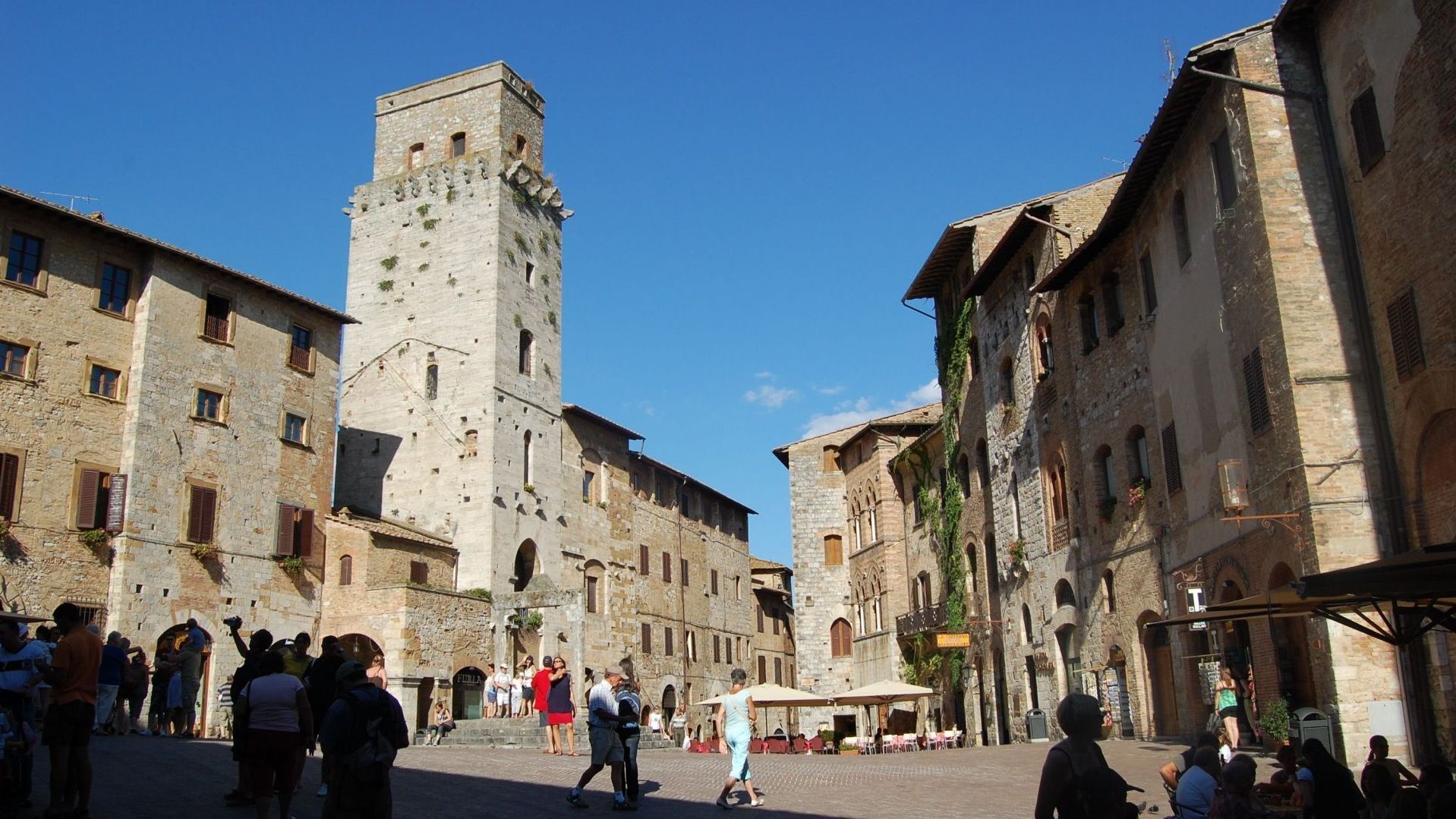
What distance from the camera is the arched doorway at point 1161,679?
22.5 metres

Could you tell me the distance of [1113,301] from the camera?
81.9 feet

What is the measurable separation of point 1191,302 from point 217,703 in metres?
22.9

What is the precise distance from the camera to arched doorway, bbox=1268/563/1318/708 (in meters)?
17.7

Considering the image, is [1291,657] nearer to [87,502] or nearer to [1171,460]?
[1171,460]

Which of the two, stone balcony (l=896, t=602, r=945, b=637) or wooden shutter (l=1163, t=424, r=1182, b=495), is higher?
wooden shutter (l=1163, t=424, r=1182, b=495)

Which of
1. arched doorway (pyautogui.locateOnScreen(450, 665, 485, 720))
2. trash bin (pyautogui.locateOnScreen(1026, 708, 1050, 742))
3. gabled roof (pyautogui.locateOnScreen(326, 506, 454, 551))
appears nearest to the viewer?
trash bin (pyautogui.locateOnScreen(1026, 708, 1050, 742))

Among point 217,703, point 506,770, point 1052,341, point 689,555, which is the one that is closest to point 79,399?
point 217,703

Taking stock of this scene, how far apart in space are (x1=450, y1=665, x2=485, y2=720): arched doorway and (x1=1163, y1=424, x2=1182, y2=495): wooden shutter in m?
20.3

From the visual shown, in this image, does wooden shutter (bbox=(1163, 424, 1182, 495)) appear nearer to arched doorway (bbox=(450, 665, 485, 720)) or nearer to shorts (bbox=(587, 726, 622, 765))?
shorts (bbox=(587, 726, 622, 765))

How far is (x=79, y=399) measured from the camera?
26547mm

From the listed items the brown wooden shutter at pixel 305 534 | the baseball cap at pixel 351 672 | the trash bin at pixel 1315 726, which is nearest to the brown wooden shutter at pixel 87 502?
the brown wooden shutter at pixel 305 534

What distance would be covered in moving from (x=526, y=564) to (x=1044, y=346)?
19.2 meters

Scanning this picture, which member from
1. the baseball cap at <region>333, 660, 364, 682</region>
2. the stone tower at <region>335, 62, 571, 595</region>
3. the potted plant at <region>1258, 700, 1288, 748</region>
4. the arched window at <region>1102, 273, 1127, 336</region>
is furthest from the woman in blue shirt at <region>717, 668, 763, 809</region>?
the stone tower at <region>335, 62, 571, 595</region>

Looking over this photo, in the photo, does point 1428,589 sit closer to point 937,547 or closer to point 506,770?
point 506,770
